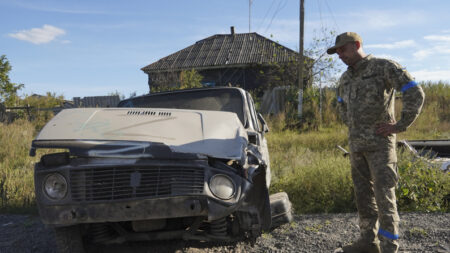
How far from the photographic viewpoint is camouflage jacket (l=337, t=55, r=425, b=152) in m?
2.88

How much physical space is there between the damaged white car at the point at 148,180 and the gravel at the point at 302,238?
0.42 meters

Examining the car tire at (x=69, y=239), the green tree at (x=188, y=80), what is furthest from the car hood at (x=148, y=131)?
the green tree at (x=188, y=80)

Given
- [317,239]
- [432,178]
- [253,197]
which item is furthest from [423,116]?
[253,197]

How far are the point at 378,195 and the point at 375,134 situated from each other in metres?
0.52

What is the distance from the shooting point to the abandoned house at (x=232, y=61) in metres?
20.2

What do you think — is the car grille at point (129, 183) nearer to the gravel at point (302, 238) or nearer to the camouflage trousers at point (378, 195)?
the gravel at point (302, 238)

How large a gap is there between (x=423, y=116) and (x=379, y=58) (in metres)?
12.4

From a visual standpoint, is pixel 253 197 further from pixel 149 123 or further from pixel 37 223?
pixel 37 223

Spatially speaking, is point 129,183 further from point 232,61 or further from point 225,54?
point 225,54

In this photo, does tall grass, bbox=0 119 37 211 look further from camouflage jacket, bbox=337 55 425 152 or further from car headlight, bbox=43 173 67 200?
camouflage jacket, bbox=337 55 425 152

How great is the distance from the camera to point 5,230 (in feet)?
14.4

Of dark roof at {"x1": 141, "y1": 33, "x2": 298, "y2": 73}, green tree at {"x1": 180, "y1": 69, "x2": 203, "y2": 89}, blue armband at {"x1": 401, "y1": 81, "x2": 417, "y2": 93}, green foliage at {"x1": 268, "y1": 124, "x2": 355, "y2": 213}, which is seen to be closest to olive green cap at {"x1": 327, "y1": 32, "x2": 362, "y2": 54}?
blue armband at {"x1": 401, "y1": 81, "x2": 417, "y2": 93}

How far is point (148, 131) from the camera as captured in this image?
2891 millimetres

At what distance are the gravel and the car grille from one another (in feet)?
3.42
